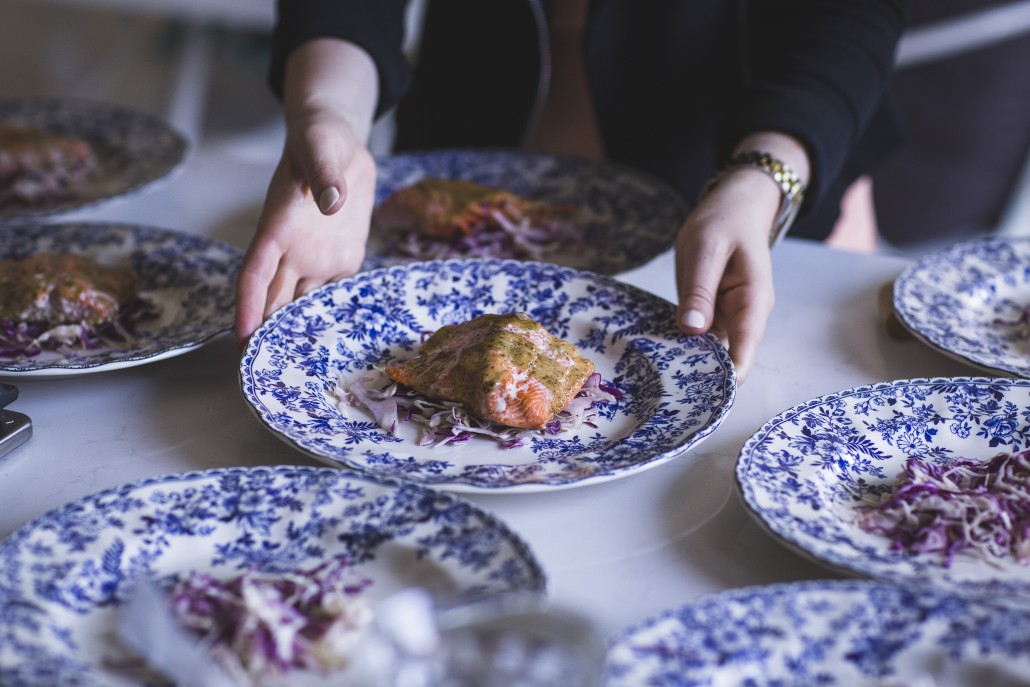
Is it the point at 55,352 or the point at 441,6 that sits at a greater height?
the point at 441,6

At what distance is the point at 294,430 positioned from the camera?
0.96m

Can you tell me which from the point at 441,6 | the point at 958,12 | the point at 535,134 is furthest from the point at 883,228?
the point at 441,6

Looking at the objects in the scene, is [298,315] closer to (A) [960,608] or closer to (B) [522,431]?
(B) [522,431]

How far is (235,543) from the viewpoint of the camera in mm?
838

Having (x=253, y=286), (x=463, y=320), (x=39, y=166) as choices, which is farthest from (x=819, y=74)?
(x=39, y=166)

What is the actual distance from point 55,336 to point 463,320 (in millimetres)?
492

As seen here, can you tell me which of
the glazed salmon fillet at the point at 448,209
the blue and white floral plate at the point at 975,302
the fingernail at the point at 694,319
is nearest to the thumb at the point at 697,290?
the fingernail at the point at 694,319

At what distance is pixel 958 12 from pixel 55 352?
3.06m

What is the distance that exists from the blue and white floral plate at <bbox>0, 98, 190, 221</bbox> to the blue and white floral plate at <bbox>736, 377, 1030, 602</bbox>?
1.10m

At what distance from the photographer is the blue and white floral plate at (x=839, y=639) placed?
27.0 inches

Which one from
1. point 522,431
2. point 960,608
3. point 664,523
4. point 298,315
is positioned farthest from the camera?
point 298,315

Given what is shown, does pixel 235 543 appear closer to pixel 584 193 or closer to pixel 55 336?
pixel 55 336

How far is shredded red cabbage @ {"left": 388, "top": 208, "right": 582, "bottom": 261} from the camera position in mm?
1536

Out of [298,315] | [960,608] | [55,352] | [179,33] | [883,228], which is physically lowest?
[179,33]
